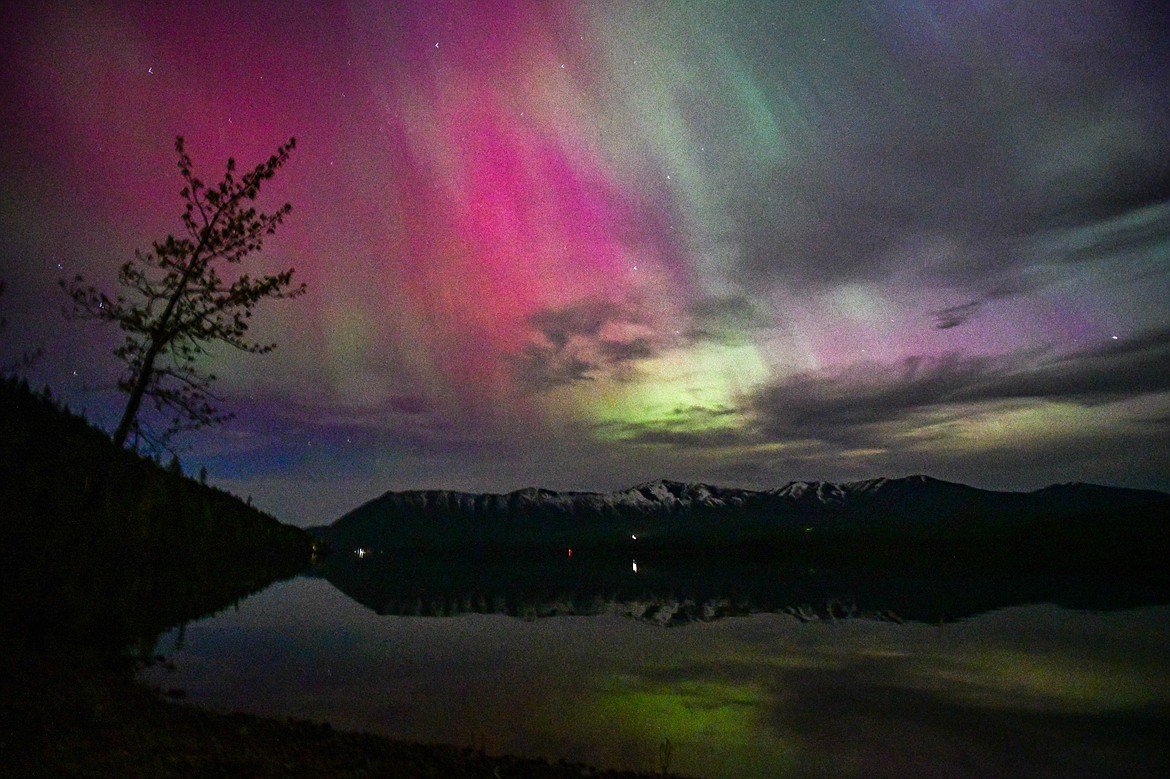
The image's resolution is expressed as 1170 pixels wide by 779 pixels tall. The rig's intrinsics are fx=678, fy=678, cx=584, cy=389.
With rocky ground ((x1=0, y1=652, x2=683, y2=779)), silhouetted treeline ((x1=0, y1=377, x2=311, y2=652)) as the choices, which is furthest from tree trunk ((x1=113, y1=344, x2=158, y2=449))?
rocky ground ((x1=0, y1=652, x2=683, y2=779))

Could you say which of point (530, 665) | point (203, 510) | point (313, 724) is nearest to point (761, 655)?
point (530, 665)

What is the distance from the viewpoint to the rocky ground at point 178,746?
11.4 metres

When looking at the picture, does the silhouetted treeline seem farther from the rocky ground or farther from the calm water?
the rocky ground

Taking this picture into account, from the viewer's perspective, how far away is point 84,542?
45250 millimetres

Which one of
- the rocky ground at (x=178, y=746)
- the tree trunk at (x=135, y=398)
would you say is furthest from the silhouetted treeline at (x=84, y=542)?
the rocky ground at (x=178, y=746)

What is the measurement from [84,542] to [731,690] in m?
44.6

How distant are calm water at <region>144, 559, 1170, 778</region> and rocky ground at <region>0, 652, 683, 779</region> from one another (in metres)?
2.31

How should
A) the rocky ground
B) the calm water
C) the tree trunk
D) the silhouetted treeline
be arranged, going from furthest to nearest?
the tree trunk → the silhouetted treeline → the calm water → the rocky ground

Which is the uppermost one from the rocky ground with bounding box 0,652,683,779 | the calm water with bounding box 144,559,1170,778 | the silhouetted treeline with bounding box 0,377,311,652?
the silhouetted treeline with bounding box 0,377,311,652

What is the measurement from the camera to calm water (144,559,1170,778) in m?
16.0

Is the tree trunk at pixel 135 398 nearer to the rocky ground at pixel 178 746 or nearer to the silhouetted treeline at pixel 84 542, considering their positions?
the silhouetted treeline at pixel 84 542

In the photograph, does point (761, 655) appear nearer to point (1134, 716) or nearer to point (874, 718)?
point (874, 718)

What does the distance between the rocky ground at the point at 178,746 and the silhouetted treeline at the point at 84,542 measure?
898 cm

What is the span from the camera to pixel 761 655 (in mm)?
29312
